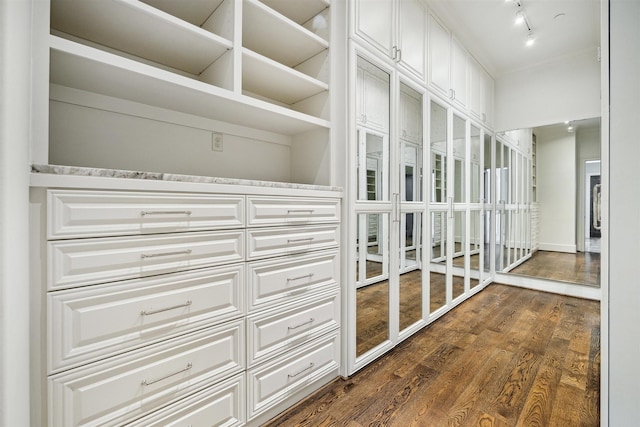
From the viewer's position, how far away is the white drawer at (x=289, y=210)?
4.48 ft

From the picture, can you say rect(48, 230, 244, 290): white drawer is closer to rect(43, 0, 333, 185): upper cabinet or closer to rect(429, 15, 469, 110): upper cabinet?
rect(43, 0, 333, 185): upper cabinet

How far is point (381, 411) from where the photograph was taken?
5.00 feet

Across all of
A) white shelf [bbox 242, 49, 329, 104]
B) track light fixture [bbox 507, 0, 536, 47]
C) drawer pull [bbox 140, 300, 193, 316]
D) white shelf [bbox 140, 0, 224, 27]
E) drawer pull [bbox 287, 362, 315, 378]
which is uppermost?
track light fixture [bbox 507, 0, 536, 47]

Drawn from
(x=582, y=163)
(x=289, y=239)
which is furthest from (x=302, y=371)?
(x=582, y=163)

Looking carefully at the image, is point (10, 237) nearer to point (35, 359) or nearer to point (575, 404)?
point (35, 359)

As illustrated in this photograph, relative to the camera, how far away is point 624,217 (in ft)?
3.54

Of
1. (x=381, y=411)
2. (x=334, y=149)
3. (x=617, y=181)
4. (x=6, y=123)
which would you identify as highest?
(x=334, y=149)

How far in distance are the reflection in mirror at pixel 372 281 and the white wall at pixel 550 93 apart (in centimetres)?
310

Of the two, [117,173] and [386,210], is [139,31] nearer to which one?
[117,173]

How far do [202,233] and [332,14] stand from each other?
1578mm

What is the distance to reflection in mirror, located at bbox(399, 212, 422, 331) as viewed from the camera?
2.31 m

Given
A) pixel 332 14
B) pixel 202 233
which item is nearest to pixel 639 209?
pixel 202 233

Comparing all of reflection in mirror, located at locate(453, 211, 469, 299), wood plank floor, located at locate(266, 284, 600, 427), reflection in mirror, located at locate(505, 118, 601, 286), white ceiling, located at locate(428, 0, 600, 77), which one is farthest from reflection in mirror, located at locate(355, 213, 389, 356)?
reflection in mirror, located at locate(505, 118, 601, 286)

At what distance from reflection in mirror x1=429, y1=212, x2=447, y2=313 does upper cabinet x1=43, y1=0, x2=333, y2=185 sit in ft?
4.70
